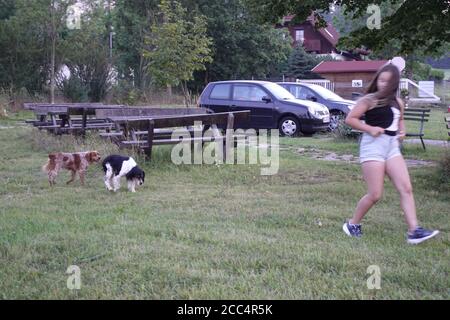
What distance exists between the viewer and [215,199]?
7.20 m

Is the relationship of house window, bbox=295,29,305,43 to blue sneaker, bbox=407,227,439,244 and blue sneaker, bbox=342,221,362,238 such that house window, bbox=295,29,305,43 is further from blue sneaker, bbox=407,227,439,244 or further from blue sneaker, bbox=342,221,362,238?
blue sneaker, bbox=407,227,439,244

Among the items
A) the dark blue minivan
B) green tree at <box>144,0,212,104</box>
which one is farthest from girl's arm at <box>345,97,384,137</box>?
green tree at <box>144,0,212,104</box>

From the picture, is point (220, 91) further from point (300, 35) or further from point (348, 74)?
point (300, 35)

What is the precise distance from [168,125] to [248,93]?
23.1ft

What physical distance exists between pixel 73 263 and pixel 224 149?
20.4ft

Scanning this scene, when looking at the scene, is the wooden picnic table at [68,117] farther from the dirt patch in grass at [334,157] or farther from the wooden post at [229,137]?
the dirt patch in grass at [334,157]

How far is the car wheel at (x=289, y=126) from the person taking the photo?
52.6 feet

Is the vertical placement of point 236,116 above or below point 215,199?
above

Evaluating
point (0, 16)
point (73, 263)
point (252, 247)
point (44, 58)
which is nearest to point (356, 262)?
point (252, 247)

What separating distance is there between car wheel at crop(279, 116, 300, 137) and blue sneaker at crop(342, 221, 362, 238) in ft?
35.1

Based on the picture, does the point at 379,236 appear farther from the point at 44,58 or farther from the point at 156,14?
the point at 156,14

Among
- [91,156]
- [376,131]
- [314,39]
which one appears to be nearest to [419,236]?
[376,131]

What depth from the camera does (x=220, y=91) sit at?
16.9 meters

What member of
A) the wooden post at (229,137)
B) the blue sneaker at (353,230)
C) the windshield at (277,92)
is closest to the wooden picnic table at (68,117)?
the wooden post at (229,137)
